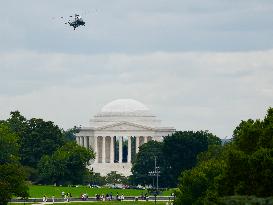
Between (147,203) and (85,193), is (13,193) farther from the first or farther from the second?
(85,193)

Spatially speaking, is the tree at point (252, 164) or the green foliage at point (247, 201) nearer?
the green foliage at point (247, 201)

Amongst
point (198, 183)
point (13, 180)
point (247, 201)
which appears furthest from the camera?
point (13, 180)

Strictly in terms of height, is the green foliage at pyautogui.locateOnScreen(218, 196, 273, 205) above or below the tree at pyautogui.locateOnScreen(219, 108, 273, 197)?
below

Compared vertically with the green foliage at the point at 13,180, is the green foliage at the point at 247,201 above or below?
below

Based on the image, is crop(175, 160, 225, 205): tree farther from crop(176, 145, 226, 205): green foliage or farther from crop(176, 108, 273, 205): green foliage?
crop(176, 108, 273, 205): green foliage

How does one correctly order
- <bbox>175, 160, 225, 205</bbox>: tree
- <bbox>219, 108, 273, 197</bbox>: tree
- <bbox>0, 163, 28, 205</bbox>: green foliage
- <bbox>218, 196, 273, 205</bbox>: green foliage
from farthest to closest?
<bbox>0, 163, 28, 205</bbox>: green foliage < <bbox>175, 160, 225, 205</bbox>: tree < <bbox>219, 108, 273, 197</bbox>: tree < <bbox>218, 196, 273, 205</bbox>: green foliage

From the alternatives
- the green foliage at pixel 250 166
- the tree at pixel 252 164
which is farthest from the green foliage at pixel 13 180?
the tree at pixel 252 164

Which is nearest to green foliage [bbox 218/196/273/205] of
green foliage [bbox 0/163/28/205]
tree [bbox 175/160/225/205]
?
tree [bbox 175/160/225/205]

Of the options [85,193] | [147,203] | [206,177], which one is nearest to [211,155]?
[147,203]

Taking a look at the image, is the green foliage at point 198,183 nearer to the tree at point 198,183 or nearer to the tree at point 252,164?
the tree at point 198,183

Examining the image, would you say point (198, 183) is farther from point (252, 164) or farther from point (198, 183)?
point (252, 164)

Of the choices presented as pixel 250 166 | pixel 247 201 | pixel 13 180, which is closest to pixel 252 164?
pixel 250 166
